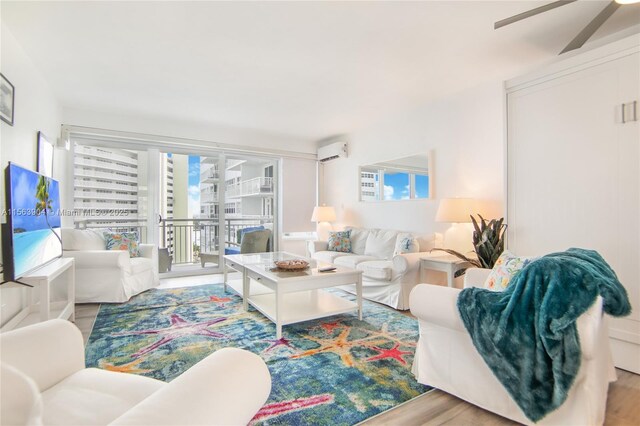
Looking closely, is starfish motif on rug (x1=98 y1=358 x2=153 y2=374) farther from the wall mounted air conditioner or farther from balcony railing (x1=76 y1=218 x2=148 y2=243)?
the wall mounted air conditioner

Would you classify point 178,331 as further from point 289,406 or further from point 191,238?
point 191,238

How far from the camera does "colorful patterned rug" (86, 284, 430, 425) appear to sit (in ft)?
5.63

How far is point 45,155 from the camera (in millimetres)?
3385

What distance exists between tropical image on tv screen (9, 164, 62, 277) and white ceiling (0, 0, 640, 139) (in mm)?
1190

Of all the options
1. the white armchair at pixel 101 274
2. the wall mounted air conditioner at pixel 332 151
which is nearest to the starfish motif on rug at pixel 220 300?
the white armchair at pixel 101 274

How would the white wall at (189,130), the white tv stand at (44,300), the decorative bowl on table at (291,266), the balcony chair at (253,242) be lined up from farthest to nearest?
the balcony chair at (253,242) → the white wall at (189,130) → the decorative bowl on table at (291,266) → the white tv stand at (44,300)

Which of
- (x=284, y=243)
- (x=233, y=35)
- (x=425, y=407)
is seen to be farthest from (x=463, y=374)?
(x=284, y=243)

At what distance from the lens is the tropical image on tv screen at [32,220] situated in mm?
2195

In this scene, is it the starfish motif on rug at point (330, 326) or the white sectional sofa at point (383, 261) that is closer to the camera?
the starfish motif on rug at point (330, 326)

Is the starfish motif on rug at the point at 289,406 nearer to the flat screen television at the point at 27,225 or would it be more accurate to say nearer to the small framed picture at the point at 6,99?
the flat screen television at the point at 27,225

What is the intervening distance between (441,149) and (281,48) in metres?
2.33

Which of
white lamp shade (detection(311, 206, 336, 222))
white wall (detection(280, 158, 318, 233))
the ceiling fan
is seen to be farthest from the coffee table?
white wall (detection(280, 158, 318, 233))

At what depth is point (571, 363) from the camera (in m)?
1.29

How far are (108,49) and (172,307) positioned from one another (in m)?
2.55
